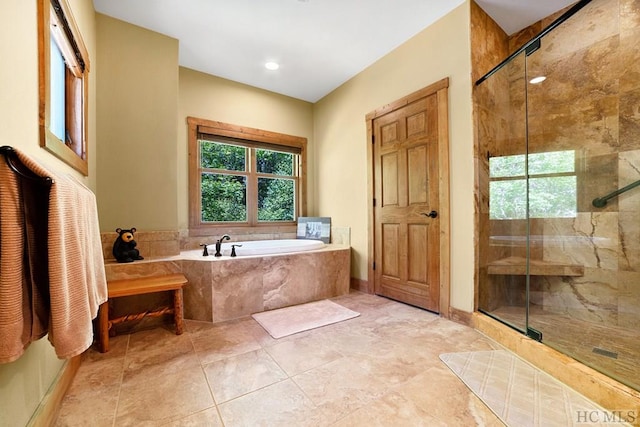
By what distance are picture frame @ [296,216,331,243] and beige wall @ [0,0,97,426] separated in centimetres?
278

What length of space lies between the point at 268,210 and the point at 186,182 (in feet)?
3.73

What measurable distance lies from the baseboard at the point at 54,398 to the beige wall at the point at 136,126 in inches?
51.7

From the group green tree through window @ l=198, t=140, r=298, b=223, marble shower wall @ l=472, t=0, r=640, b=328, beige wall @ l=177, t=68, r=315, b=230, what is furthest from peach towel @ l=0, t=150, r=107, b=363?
marble shower wall @ l=472, t=0, r=640, b=328

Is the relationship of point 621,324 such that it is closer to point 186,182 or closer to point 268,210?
point 268,210

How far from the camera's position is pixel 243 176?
363 cm

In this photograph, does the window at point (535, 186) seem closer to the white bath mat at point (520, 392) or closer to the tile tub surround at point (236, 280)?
the white bath mat at point (520, 392)

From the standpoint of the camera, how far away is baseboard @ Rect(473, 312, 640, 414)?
121cm

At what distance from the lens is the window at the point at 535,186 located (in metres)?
2.33

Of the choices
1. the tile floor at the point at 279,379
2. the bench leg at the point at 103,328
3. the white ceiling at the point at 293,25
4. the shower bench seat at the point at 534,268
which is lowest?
the tile floor at the point at 279,379

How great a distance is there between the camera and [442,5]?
2.23 metres

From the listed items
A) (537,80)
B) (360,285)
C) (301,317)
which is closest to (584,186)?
(537,80)

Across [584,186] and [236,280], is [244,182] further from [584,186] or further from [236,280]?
[584,186]

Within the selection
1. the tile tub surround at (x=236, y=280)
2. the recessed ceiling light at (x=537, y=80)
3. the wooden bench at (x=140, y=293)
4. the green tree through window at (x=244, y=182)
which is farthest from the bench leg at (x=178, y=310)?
the recessed ceiling light at (x=537, y=80)

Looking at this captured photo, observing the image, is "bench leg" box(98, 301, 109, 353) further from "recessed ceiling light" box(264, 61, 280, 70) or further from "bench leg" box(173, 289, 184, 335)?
"recessed ceiling light" box(264, 61, 280, 70)
